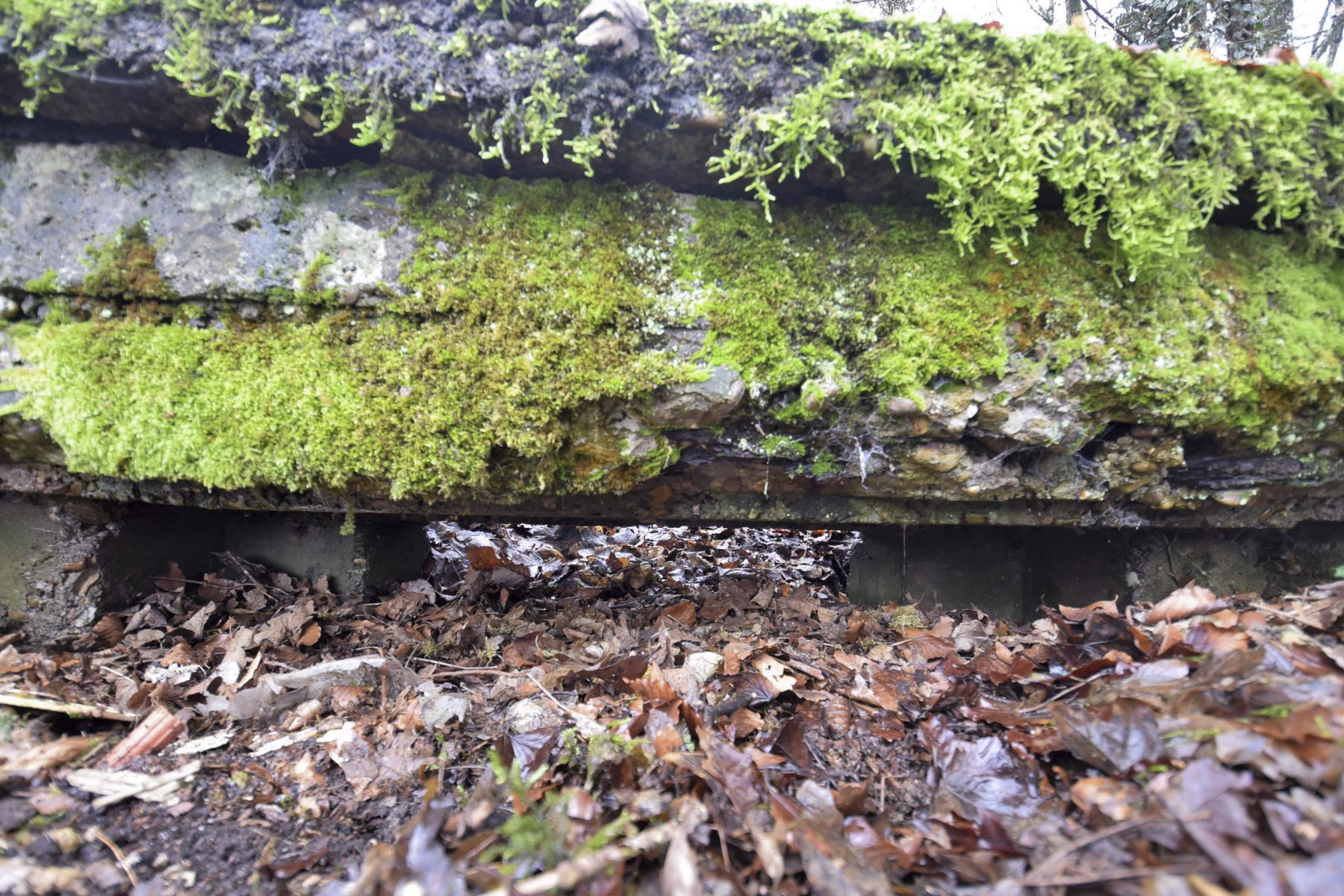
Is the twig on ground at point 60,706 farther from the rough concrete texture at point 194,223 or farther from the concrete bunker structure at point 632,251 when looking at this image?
the rough concrete texture at point 194,223

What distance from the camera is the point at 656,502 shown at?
249 cm

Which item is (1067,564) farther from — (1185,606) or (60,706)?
(60,706)

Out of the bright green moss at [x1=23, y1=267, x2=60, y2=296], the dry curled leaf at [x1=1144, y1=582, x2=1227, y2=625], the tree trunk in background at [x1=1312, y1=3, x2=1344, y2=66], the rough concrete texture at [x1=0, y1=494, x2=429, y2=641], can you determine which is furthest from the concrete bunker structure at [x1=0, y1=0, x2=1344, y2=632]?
the tree trunk in background at [x1=1312, y1=3, x2=1344, y2=66]

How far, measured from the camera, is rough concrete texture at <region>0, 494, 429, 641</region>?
2.44 m

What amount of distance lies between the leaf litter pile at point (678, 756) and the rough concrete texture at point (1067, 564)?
890 mm

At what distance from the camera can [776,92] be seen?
1.84m

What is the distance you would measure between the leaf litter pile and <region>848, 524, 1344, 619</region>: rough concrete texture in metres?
0.89

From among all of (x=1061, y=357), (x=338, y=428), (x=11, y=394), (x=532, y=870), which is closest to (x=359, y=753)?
(x=532, y=870)

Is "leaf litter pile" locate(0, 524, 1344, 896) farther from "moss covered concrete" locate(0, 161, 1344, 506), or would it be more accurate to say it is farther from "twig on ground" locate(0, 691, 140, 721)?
"moss covered concrete" locate(0, 161, 1344, 506)

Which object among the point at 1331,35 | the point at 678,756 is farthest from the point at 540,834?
the point at 1331,35

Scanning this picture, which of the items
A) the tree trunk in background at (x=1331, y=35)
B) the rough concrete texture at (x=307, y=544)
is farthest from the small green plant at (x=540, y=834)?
the tree trunk in background at (x=1331, y=35)

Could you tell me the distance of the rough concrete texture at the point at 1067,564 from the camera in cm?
298

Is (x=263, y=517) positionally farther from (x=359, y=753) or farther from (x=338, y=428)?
(x=359, y=753)

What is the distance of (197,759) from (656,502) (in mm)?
1625
